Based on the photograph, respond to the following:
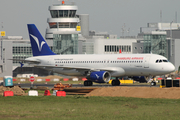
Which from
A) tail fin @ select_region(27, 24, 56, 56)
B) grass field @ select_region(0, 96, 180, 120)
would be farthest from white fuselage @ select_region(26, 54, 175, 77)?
grass field @ select_region(0, 96, 180, 120)

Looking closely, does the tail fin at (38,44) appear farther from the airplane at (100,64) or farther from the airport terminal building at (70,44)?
the airport terminal building at (70,44)

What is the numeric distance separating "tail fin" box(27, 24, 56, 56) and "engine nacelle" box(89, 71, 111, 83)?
12.2m

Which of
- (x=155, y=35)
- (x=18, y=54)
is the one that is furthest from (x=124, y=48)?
(x=18, y=54)

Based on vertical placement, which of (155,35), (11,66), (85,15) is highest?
(85,15)

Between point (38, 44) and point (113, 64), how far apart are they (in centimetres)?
1543

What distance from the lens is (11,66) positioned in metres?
112

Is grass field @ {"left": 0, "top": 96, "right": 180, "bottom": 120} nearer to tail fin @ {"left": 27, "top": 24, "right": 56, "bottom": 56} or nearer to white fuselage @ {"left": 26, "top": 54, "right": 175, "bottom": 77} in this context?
white fuselage @ {"left": 26, "top": 54, "right": 175, "bottom": 77}

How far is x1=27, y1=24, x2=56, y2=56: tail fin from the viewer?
61.3 metres

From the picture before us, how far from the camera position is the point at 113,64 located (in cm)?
A: 5275

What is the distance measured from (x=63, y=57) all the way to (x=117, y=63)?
1069 cm

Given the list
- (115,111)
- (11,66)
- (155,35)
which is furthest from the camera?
(155,35)

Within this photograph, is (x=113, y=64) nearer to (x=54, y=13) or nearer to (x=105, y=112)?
(x=105, y=112)

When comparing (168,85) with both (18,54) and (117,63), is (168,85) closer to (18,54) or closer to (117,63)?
(117,63)

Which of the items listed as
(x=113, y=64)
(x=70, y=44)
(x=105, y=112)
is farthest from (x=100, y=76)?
(x=70, y=44)
